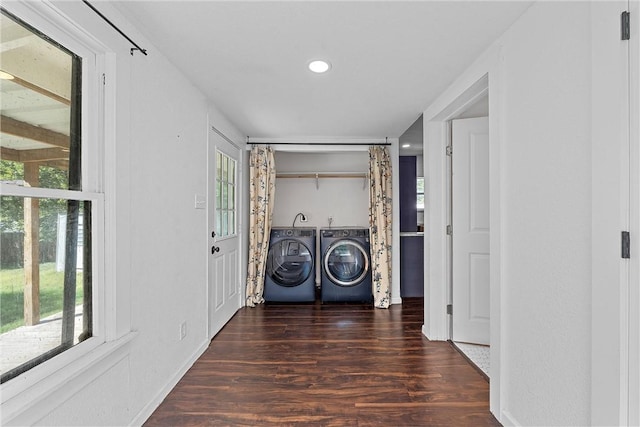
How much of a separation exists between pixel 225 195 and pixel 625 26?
3.01m

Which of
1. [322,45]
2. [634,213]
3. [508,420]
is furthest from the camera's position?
[322,45]

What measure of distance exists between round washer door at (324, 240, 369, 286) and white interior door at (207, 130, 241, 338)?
1136 mm

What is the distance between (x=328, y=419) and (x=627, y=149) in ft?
5.79

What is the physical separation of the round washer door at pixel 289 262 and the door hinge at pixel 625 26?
322cm

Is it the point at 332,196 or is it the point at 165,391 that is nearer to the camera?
the point at 165,391

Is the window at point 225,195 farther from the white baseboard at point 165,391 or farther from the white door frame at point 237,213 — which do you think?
the white baseboard at point 165,391

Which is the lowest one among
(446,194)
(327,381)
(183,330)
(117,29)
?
(327,381)

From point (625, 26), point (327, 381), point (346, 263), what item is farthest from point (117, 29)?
point (346, 263)

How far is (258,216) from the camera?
146 inches

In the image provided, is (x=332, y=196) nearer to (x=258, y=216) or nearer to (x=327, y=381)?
(x=258, y=216)

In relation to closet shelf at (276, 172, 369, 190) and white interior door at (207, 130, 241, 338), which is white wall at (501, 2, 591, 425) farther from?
closet shelf at (276, 172, 369, 190)

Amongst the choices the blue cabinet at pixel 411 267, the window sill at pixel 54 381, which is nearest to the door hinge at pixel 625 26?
the window sill at pixel 54 381

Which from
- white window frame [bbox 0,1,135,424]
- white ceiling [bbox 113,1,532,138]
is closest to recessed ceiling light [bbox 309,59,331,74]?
white ceiling [bbox 113,1,532,138]

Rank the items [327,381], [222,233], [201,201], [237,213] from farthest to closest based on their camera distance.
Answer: [237,213] → [222,233] → [201,201] → [327,381]
